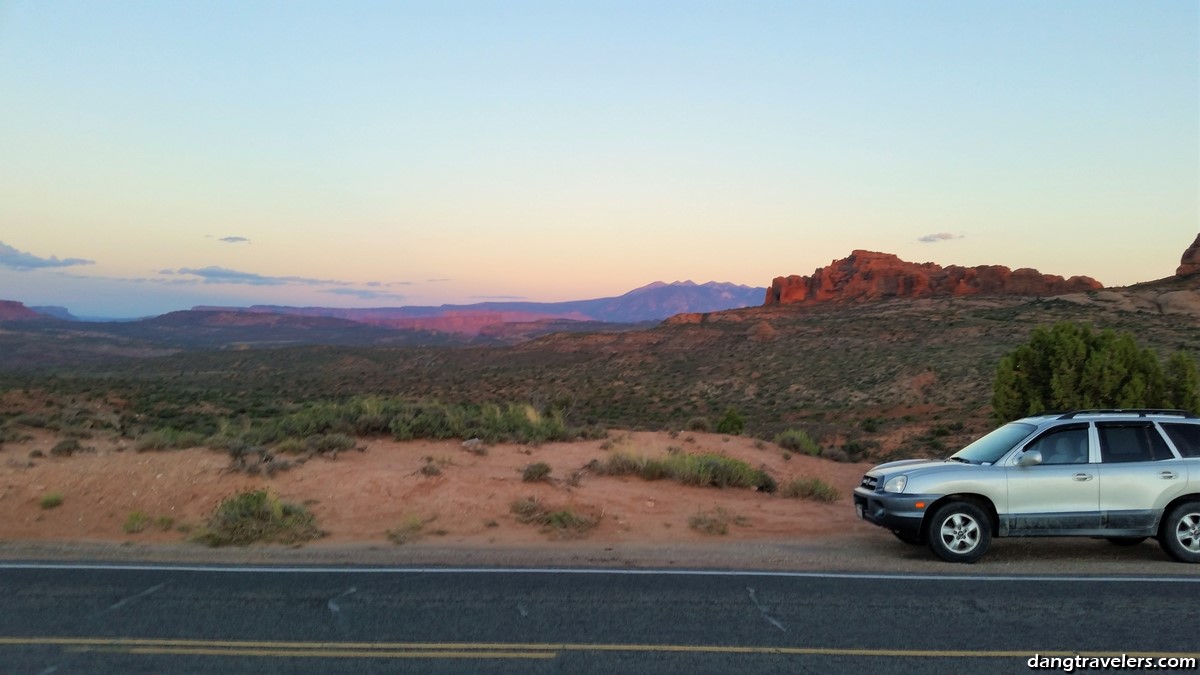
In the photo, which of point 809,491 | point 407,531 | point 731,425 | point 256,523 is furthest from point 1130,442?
point 731,425

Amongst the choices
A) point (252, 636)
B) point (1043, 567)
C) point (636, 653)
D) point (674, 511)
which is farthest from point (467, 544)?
point (1043, 567)

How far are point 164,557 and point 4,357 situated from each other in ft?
305

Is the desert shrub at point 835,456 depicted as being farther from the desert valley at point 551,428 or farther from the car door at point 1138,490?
the car door at point 1138,490

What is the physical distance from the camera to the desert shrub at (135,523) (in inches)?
471

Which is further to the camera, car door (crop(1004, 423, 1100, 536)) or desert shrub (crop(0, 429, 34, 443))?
desert shrub (crop(0, 429, 34, 443))

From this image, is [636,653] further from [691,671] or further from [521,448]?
[521,448]

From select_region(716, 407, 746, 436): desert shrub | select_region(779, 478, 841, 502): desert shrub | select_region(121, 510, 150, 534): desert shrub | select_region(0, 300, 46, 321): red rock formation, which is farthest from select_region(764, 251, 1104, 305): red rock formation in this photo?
select_region(0, 300, 46, 321): red rock formation

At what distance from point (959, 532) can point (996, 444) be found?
126 centimetres

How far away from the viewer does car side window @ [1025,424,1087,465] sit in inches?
374

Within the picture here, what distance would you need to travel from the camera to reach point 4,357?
281 ft

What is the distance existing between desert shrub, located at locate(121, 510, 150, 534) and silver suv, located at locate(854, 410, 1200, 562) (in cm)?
992

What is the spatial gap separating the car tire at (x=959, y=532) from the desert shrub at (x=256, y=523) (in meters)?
7.85

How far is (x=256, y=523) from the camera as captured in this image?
37.7ft

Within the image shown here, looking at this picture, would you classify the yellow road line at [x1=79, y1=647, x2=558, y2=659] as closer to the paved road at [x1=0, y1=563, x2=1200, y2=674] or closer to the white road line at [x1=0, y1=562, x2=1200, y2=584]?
the paved road at [x1=0, y1=563, x2=1200, y2=674]
